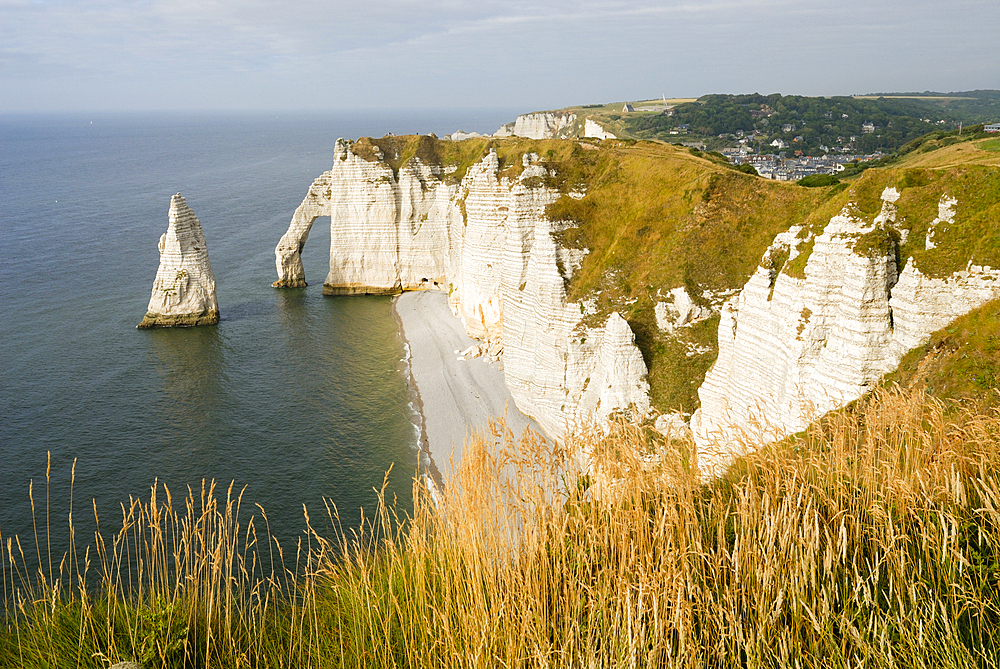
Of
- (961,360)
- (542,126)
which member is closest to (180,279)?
(961,360)

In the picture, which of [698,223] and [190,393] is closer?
[698,223]

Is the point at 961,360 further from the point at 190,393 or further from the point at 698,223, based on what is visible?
the point at 190,393

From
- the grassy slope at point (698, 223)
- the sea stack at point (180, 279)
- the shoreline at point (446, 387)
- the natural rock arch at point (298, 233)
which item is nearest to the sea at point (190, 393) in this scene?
the shoreline at point (446, 387)

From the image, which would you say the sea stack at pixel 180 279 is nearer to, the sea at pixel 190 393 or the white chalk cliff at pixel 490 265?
the sea at pixel 190 393

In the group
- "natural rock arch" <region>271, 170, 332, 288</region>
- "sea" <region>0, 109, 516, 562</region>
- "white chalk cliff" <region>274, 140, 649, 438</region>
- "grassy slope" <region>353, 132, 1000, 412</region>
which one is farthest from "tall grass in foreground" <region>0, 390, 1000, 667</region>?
"natural rock arch" <region>271, 170, 332, 288</region>

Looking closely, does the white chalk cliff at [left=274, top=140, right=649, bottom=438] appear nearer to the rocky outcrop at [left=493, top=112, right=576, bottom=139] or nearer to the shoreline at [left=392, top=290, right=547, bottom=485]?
the shoreline at [left=392, top=290, right=547, bottom=485]
